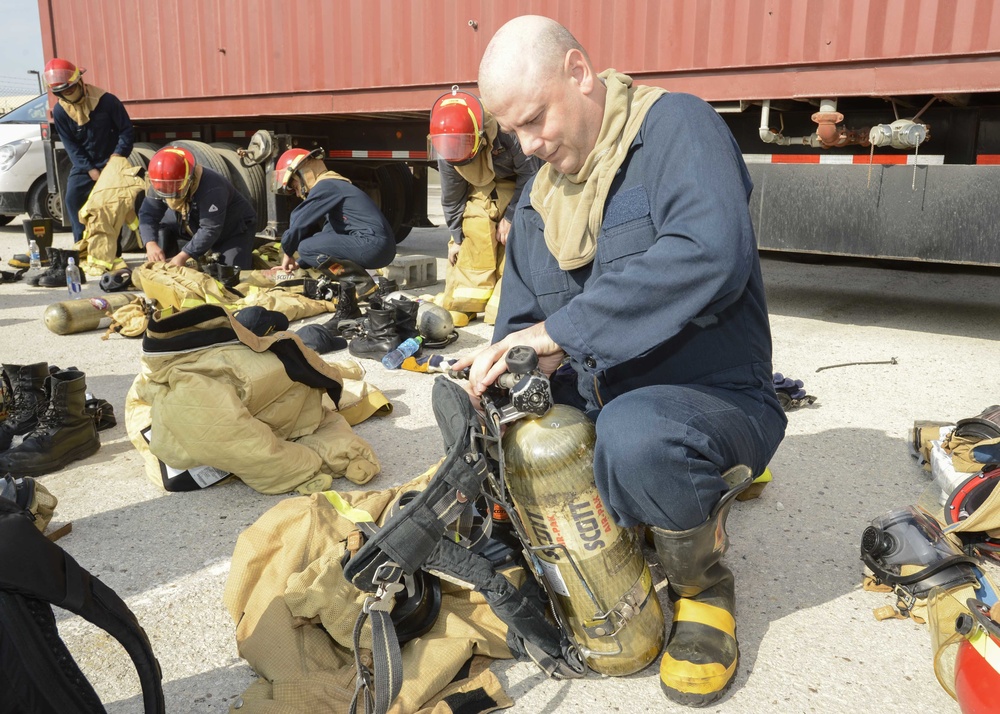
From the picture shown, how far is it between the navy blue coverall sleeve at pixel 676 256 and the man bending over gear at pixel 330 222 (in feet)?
14.8

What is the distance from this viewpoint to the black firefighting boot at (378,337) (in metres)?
4.95

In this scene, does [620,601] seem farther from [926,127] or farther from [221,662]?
[926,127]

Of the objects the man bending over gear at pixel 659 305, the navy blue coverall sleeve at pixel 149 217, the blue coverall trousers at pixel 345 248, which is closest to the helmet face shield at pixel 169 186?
the navy blue coverall sleeve at pixel 149 217

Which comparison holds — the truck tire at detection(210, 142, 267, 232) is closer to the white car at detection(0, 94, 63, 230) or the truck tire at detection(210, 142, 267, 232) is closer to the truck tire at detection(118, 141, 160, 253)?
the truck tire at detection(118, 141, 160, 253)

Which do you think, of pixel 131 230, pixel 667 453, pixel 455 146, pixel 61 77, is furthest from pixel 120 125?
pixel 667 453

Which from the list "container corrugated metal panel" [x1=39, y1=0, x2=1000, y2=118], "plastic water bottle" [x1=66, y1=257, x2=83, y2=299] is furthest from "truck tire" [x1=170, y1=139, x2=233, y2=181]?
"plastic water bottle" [x1=66, y1=257, x2=83, y2=299]

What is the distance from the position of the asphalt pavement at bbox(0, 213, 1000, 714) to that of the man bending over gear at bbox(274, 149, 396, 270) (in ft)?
4.19

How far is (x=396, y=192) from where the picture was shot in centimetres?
926

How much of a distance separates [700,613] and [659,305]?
0.77 metres

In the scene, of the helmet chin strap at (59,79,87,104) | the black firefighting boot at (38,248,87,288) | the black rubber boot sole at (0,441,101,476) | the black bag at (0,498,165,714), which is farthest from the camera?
the helmet chin strap at (59,79,87,104)

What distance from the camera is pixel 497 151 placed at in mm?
5785

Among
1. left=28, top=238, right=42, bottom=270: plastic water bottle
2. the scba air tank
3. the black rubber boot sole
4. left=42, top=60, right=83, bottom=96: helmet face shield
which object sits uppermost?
left=42, top=60, right=83, bottom=96: helmet face shield

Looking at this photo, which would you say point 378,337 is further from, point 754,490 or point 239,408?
point 754,490

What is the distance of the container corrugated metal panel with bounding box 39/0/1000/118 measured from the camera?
4.72m
